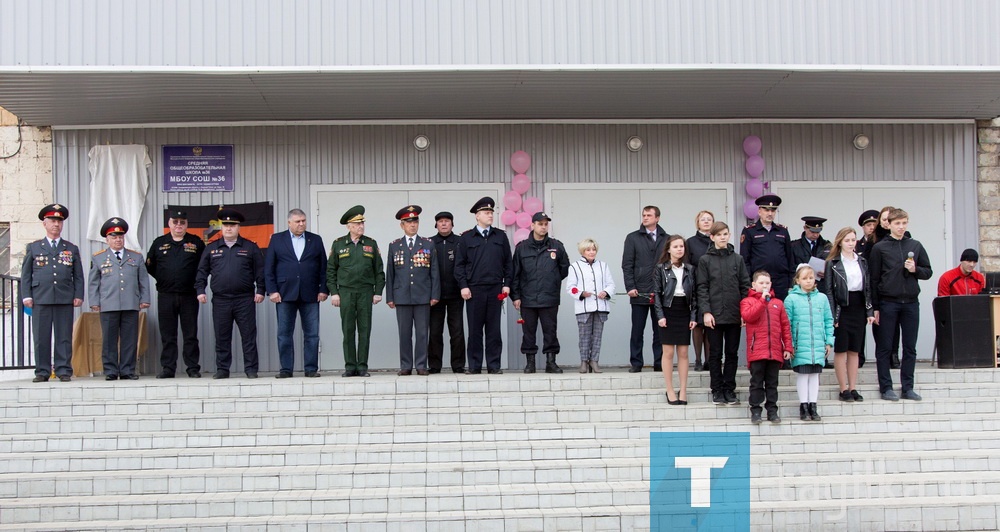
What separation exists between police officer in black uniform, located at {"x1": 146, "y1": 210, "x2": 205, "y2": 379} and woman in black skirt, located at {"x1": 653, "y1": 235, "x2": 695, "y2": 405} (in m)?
4.70

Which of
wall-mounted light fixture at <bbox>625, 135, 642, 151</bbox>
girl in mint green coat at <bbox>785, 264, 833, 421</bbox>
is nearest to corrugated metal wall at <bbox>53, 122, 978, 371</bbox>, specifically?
wall-mounted light fixture at <bbox>625, 135, 642, 151</bbox>

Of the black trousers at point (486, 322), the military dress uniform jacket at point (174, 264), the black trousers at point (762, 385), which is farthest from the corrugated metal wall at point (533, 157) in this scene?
the black trousers at point (762, 385)

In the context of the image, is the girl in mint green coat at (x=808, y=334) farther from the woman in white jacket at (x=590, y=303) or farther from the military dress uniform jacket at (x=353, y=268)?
the military dress uniform jacket at (x=353, y=268)

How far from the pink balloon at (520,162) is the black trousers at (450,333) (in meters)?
1.96

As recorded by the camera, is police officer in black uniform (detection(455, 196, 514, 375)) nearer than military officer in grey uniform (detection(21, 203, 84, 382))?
No

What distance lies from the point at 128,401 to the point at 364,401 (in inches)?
83.3

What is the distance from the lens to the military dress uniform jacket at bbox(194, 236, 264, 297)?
988cm

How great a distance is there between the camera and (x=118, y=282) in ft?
31.9

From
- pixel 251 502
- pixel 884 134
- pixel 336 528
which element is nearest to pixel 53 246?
pixel 251 502

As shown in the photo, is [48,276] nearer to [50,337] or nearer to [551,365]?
[50,337]

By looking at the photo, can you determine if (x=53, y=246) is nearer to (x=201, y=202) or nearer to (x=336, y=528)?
(x=201, y=202)

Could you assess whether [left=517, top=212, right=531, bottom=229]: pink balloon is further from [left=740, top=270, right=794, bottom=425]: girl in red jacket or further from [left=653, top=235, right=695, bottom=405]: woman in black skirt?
[left=740, top=270, right=794, bottom=425]: girl in red jacket

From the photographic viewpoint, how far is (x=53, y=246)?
966cm

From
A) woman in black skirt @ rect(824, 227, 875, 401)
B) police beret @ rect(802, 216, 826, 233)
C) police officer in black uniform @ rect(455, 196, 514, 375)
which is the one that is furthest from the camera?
police beret @ rect(802, 216, 826, 233)
